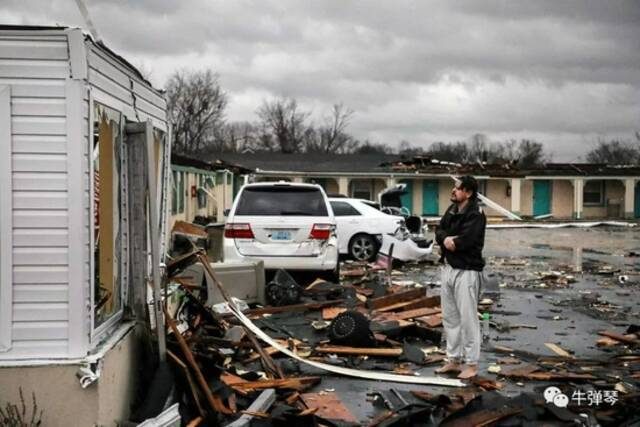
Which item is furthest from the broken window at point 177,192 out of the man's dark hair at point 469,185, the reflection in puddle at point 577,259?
the man's dark hair at point 469,185

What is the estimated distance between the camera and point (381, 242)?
726 inches

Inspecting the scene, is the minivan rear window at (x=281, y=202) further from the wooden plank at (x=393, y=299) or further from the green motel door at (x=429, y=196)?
the green motel door at (x=429, y=196)

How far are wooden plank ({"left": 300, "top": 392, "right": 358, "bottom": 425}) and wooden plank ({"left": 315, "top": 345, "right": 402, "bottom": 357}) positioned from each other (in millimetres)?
1400

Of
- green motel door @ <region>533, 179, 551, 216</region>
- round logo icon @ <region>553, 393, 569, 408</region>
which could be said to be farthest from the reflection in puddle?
green motel door @ <region>533, 179, 551, 216</region>

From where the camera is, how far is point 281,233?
1224cm

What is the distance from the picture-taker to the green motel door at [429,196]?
45531 millimetres

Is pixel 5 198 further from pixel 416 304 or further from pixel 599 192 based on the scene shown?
pixel 599 192

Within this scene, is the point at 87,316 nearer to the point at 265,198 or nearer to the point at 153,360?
the point at 153,360

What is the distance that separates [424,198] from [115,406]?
4129 centimetres

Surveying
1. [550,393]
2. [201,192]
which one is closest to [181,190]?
[201,192]

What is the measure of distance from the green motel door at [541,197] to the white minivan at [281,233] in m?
37.9

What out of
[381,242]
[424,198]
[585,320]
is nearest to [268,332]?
[585,320]

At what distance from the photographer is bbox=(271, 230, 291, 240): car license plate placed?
12.2m

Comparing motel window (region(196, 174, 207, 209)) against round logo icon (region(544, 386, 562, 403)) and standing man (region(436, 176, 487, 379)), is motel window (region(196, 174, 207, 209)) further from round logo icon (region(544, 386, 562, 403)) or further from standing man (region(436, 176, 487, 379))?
round logo icon (region(544, 386, 562, 403))
